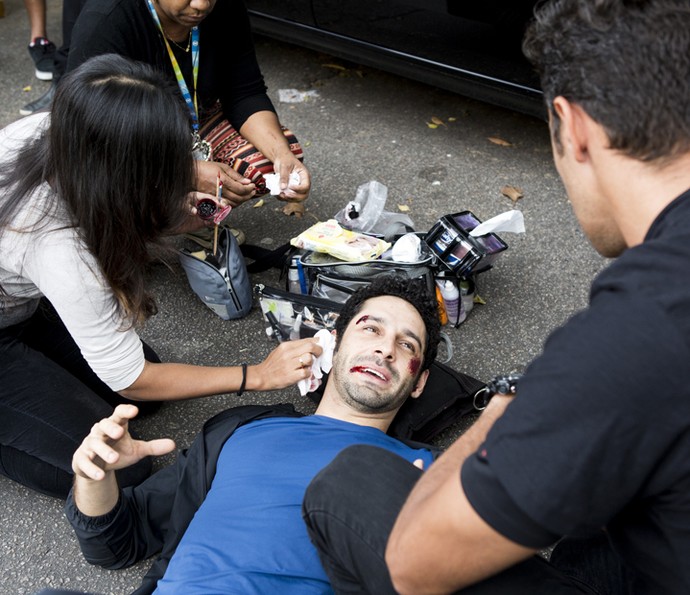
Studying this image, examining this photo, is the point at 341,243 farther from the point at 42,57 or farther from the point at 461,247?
the point at 42,57

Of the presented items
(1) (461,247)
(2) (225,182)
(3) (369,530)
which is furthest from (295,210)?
(3) (369,530)

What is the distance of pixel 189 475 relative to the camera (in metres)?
2.50

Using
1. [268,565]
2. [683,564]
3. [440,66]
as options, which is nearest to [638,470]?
[683,564]

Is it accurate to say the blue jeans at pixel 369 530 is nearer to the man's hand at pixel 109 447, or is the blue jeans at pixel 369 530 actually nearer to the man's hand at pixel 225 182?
the man's hand at pixel 109 447

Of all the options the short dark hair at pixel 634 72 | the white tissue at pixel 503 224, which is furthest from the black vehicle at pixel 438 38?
the short dark hair at pixel 634 72

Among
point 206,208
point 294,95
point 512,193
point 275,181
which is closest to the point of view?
point 206,208

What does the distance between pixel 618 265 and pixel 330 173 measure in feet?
10.8

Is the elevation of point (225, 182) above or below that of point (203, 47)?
below

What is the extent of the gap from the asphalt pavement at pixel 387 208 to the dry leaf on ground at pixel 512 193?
0.03 meters

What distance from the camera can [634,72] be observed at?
4.71ft

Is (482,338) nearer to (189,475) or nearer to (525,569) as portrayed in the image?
(189,475)

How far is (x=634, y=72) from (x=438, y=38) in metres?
2.94

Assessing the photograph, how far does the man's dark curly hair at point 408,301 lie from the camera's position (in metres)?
2.97

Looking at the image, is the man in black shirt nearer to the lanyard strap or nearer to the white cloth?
the white cloth
